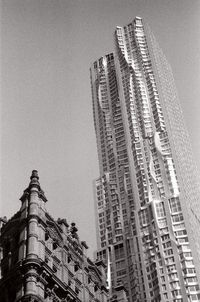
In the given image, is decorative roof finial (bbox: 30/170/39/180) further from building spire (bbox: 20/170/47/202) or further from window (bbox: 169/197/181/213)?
window (bbox: 169/197/181/213)

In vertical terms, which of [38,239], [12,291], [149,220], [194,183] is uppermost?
[194,183]

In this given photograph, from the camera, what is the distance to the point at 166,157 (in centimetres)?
19275

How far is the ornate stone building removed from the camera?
63.1 meters

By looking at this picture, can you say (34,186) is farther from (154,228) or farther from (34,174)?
(154,228)

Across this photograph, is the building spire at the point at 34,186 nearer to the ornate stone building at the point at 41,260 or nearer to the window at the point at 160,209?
the ornate stone building at the point at 41,260

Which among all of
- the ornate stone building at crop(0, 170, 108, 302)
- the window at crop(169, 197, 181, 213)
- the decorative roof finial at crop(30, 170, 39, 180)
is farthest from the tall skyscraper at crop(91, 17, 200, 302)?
the decorative roof finial at crop(30, 170, 39, 180)

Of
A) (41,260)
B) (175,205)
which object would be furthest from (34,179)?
(175,205)

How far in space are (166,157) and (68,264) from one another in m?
122

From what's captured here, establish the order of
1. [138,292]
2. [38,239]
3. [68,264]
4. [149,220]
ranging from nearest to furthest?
[38,239], [68,264], [138,292], [149,220]

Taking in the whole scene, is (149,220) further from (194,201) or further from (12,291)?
(12,291)

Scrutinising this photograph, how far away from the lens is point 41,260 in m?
64.6

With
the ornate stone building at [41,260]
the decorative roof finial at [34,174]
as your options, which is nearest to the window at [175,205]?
the ornate stone building at [41,260]

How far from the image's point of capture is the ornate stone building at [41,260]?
63.1m

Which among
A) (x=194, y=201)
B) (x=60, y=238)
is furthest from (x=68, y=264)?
(x=194, y=201)
